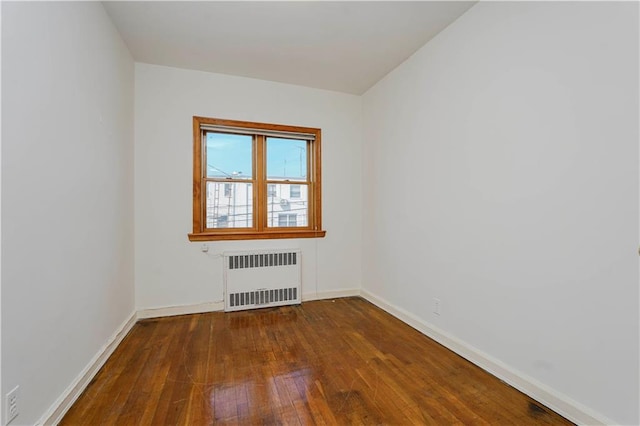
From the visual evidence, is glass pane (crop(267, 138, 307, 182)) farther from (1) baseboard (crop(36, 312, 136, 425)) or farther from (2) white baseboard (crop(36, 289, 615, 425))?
(1) baseboard (crop(36, 312, 136, 425))

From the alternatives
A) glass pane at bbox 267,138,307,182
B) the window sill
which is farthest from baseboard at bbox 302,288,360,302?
glass pane at bbox 267,138,307,182

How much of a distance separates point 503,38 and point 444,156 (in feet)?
2.95

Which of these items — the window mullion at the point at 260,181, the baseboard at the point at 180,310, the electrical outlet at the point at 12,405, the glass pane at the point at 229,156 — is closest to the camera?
the electrical outlet at the point at 12,405

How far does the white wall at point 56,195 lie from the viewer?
4.22 ft

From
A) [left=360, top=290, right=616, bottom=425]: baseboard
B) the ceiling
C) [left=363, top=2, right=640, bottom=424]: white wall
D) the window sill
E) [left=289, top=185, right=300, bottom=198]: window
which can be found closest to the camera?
[left=363, top=2, right=640, bottom=424]: white wall

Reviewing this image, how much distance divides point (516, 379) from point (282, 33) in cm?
316

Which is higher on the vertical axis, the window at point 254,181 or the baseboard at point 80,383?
the window at point 254,181

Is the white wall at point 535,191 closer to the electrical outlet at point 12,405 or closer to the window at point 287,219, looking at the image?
the window at point 287,219

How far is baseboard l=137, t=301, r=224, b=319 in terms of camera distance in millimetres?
3051

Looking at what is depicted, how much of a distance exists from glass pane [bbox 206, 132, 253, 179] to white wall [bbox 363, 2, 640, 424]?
76.1 inches

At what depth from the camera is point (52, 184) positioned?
156cm

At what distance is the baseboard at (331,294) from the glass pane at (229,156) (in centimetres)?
166

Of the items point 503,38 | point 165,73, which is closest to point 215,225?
point 165,73

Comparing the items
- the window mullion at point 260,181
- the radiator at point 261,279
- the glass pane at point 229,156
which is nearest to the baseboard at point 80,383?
the radiator at point 261,279
